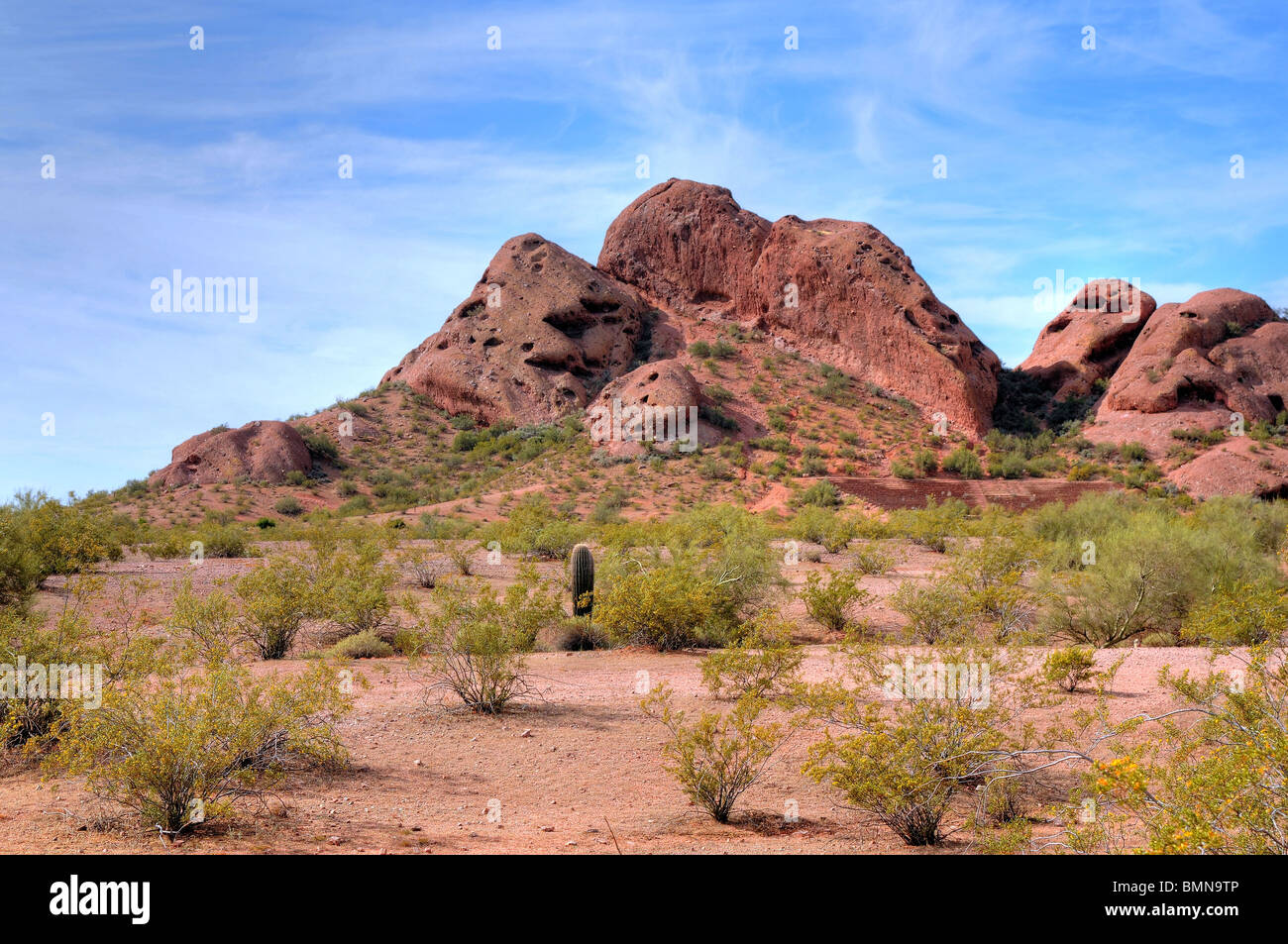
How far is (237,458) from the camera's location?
1591 inches

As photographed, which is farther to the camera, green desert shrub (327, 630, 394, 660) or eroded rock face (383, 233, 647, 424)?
eroded rock face (383, 233, 647, 424)

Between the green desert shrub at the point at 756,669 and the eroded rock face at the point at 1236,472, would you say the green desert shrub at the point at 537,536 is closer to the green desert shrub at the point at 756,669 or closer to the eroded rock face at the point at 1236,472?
the green desert shrub at the point at 756,669

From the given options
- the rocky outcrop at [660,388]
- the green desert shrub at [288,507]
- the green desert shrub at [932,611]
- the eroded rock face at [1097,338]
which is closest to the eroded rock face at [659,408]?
the rocky outcrop at [660,388]

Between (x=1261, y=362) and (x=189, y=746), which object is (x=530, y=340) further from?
(x=189, y=746)

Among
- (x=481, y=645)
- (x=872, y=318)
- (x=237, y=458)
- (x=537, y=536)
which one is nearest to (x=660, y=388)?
(x=872, y=318)

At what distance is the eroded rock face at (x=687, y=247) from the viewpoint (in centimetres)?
5391

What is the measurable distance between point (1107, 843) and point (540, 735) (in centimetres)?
487

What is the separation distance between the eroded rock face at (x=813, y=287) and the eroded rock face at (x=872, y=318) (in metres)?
0.06

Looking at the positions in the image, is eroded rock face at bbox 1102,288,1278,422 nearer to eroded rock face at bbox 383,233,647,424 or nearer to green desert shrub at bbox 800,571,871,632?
eroded rock face at bbox 383,233,647,424

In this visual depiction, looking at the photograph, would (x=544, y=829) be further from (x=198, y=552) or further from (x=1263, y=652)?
(x=198, y=552)

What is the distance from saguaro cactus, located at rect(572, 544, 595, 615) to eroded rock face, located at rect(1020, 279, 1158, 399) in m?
42.0

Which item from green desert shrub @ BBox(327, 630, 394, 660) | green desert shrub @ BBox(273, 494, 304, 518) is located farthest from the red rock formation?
green desert shrub @ BBox(327, 630, 394, 660)

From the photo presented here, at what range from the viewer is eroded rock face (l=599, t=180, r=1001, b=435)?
4538cm

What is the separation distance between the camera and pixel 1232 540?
1603cm
